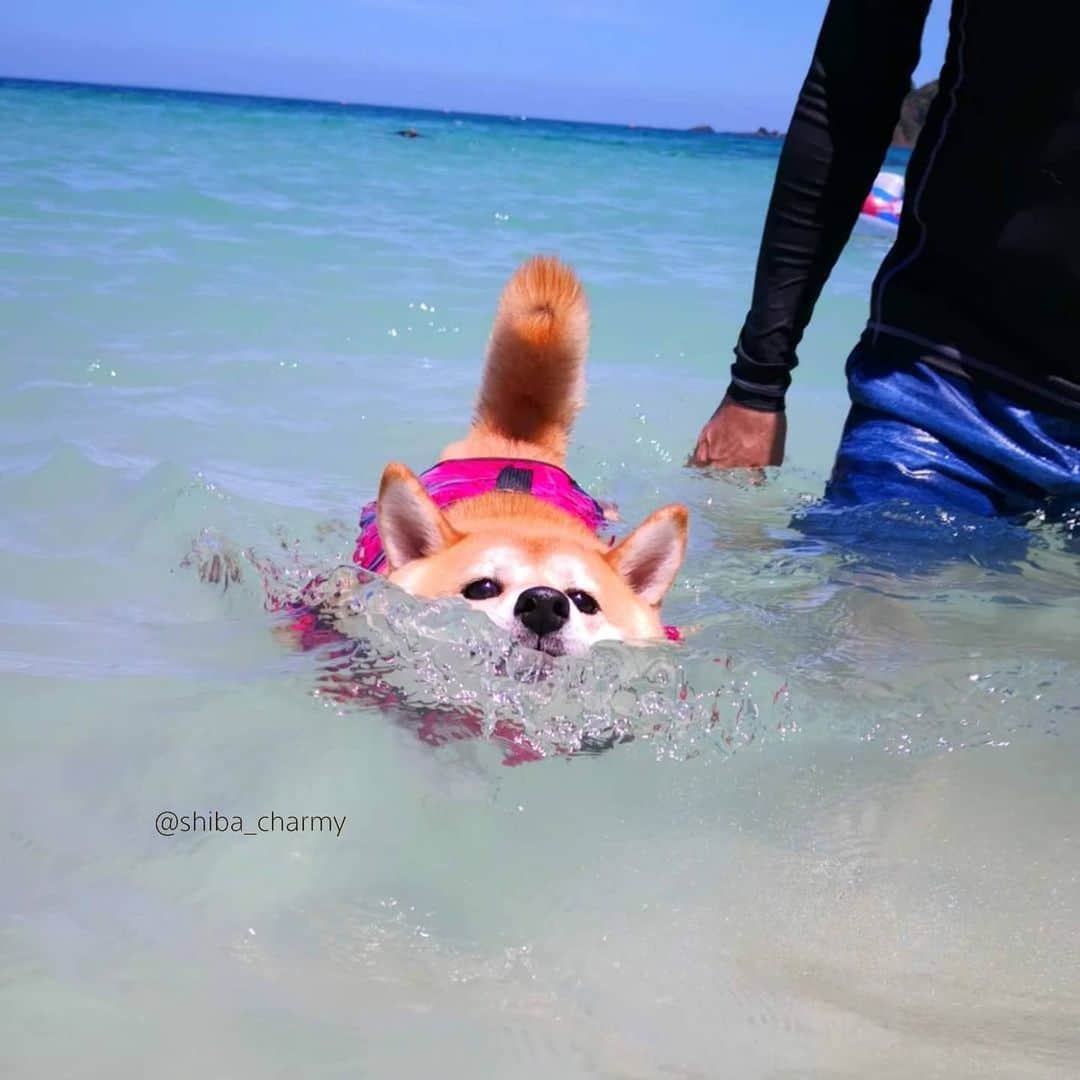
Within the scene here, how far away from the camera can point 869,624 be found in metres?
2.92

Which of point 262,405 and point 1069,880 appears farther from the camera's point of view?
point 262,405

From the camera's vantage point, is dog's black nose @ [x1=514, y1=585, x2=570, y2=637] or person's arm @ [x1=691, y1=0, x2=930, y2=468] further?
person's arm @ [x1=691, y1=0, x2=930, y2=468]

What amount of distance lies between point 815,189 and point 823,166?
0.05 meters

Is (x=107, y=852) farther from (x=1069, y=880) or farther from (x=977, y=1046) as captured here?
(x=1069, y=880)

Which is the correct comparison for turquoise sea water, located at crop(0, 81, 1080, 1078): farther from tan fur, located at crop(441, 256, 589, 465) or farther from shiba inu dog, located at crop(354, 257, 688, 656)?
tan fur, located at crop(441, 256, 589, 465)

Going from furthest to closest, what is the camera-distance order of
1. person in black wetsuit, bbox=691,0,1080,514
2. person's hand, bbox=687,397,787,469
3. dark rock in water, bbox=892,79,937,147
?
dark rock in water, bbox=892,79,937,147 → person's hand, bbox=687,397,787,469 → person in black wetsuit, bbox=691,0,1080,514

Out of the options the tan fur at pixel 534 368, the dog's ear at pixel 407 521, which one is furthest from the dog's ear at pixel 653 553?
the tan fur at pixel 534 368

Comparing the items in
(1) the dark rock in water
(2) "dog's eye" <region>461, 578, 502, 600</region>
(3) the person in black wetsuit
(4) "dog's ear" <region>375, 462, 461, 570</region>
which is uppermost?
(1) the dark rock in water

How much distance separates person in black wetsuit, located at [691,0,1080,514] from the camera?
8.55 feet

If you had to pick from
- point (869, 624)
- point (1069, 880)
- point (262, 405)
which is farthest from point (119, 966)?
point (262, 405)

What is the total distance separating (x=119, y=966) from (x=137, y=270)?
6.68 m

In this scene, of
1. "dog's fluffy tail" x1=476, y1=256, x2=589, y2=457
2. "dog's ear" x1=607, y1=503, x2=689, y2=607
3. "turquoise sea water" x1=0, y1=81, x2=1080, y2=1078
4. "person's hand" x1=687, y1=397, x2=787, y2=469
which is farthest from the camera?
"dog's fluffy tail" x1=476, y1=256, x2=589, y2=457

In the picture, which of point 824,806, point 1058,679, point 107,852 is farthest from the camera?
point 1058,679
